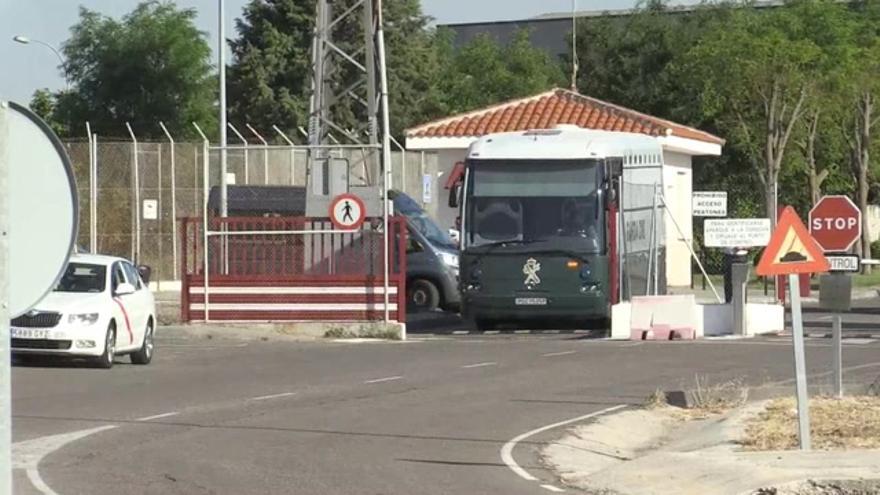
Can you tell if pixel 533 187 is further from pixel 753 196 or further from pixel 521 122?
pixel 753 196

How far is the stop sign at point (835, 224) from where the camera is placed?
18.5m

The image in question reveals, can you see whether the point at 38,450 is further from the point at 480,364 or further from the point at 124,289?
the point at 480,364

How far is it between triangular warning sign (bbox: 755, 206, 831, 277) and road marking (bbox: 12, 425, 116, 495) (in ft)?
18.9

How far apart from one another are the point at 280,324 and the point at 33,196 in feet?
72.3

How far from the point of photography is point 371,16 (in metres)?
32.0

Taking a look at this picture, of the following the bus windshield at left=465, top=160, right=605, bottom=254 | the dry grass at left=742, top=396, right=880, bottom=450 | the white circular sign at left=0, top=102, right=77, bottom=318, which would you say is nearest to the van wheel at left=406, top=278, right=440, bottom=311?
the bus windshield at left=465, top=160, right=605, bottom=254

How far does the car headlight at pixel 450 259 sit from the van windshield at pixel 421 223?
0.27 m

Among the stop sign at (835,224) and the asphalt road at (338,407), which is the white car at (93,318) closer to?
the asphalt road at (338,407)

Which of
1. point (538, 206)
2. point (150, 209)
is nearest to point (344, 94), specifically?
point (538, 206)

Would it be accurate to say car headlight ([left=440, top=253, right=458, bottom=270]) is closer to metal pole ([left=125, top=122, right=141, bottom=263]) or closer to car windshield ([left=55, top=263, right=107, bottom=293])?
metal pole ([left=125, top=122, right=141, bottom=263])

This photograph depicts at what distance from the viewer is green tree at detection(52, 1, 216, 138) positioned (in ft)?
214

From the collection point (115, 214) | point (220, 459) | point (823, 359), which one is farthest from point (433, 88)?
point (220, 459)

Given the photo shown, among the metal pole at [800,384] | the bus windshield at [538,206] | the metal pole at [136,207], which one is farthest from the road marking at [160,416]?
the metal pole at [136,207]

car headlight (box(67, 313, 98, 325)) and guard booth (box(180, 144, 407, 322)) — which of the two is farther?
guard booth (box(180, 144, 407, 322))
